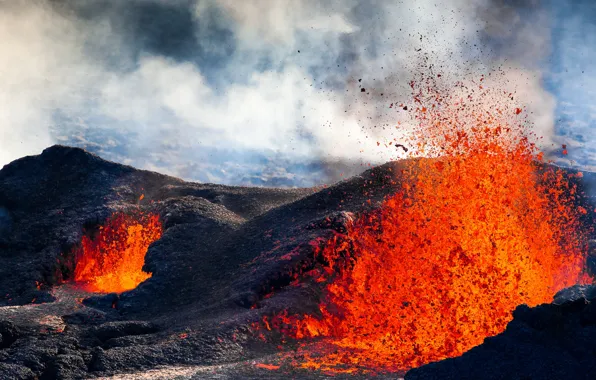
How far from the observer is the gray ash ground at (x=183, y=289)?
8.50m

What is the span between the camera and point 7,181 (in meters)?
24.7

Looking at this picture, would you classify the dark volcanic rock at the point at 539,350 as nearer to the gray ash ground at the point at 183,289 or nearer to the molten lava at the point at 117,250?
the gray ash ground at the point at 183,289

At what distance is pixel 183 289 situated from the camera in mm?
16656

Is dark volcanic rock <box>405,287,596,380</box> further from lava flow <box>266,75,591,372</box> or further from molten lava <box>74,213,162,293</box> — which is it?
molten lava <box>74,213,162,293</box>

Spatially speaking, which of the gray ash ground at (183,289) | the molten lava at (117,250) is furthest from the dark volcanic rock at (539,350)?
the molten lava at (117,250)

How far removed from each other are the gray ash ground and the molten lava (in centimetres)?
46

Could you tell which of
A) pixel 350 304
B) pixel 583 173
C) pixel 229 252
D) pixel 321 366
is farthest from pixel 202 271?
pixel 583 173

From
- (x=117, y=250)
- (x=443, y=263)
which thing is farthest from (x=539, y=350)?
(x=117, y=250)

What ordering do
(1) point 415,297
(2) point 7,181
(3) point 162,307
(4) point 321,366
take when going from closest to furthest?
(4) point 321,366 → (1) point 415,297 → (3) point 162,307 → (2) point 7,181

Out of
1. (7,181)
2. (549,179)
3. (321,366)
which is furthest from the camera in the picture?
(7,181)

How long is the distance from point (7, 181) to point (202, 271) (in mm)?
12591

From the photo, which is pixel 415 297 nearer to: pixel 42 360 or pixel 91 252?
pixel 42 360

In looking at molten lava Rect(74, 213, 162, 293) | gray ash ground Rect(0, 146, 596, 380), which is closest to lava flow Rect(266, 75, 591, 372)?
gray ash ground Rect(0, 146, 596, 380)

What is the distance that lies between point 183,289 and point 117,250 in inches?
228
